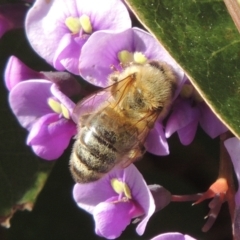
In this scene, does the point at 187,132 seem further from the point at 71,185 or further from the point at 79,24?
the point at 71,185

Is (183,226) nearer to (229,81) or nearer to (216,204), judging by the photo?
(216,204)

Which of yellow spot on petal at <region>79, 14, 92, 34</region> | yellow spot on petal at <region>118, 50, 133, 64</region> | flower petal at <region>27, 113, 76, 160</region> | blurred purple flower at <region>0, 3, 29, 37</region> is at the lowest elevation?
flower petal at <region>27, 113, 76, 160</region>

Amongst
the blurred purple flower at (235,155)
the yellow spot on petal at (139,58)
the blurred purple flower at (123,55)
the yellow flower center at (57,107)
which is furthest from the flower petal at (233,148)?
the yellow flower center at (57,107)

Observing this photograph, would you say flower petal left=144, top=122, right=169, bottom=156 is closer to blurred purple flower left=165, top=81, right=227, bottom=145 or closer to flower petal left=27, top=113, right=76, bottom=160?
blurred purple flower left=165, top=81, right=227, bottom=145

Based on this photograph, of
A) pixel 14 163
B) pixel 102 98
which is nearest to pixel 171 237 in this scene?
pixel 102 98

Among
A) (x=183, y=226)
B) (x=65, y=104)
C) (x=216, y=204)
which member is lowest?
(x=183, y=226)

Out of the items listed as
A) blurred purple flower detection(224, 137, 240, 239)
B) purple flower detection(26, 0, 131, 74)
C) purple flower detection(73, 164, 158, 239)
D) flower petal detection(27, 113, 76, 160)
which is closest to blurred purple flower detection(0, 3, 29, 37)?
purple flower detection(26, 0, 131, 74)

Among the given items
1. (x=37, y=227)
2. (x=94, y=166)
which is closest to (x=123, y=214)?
(x=94, y=166)
